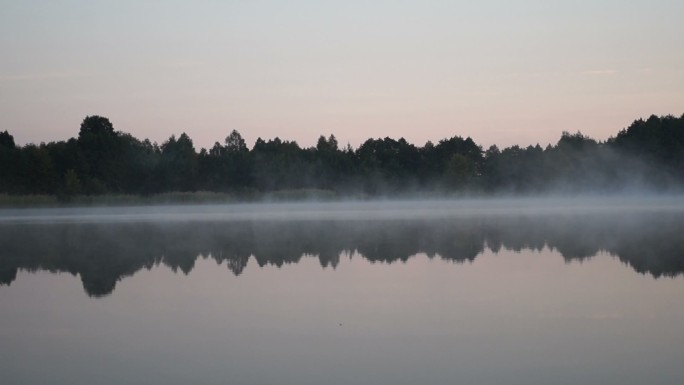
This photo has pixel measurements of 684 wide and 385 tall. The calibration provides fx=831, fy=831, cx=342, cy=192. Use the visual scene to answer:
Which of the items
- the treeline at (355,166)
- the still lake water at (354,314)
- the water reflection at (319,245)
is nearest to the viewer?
the still lake water at (354,314)

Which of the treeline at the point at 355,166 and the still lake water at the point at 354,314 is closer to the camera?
the still lake water at the point at 354,314

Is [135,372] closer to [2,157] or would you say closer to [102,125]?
[2,157]

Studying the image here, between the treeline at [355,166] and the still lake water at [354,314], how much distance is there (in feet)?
129

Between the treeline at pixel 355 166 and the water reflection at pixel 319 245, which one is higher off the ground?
the treeline at pixel 355 166

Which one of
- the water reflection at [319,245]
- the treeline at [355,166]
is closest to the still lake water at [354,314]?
the water reflection at [319,245]

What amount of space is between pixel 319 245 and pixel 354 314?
22.9 feet

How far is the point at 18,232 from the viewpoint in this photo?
20.9 metres

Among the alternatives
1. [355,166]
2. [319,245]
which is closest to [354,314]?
[319,245]

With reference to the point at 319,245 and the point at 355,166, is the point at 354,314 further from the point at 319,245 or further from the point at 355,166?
the point at 355,166

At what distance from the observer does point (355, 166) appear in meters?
63.2

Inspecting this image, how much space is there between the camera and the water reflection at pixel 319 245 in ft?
37.0

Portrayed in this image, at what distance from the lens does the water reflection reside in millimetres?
11266

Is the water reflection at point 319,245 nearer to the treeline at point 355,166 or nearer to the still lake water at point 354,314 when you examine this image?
the still lake water at point 354,314

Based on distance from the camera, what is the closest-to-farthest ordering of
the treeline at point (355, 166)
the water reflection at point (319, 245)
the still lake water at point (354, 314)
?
the still lake water at point (354, 314) → the water reflection at point (319, 245) → the treeline at point (355, 166)
